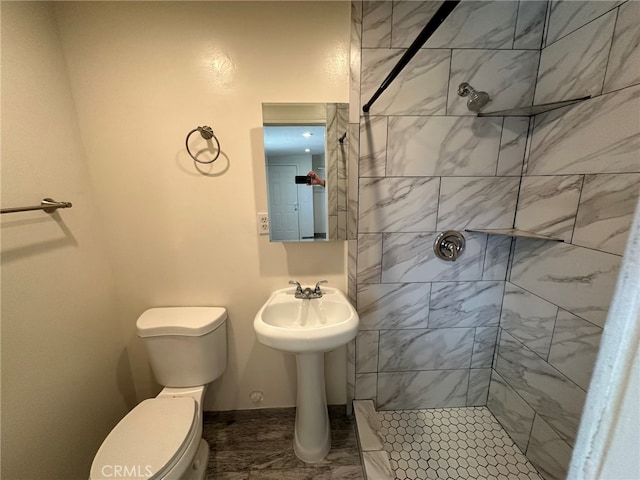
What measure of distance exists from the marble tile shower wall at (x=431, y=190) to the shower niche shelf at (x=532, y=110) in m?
0.04

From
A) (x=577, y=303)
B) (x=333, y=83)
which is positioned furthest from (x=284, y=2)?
(x=577, y=303)

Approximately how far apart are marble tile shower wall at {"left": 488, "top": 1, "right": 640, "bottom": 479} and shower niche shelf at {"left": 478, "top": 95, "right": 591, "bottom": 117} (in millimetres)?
32

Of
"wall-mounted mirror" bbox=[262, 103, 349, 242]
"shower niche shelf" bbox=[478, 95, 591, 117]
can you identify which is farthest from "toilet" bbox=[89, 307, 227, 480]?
"shower niche shelf" bbox=[478, 95, 591, 117]

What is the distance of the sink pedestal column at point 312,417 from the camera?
4.21ft

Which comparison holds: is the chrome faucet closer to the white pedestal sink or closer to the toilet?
the white pedestal sink

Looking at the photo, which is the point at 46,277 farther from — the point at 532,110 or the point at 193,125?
the point at 532,110

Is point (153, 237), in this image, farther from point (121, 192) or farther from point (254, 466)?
point (254, 466)

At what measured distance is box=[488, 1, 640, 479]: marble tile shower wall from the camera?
0.89 m

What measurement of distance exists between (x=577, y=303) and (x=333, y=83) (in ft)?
4.81

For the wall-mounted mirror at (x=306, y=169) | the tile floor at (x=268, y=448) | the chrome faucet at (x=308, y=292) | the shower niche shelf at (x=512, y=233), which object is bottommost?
the tile floor at (x=268, y=448)

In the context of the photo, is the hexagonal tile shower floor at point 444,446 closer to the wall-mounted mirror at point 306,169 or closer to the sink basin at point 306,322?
the sink basin at point 306,322
